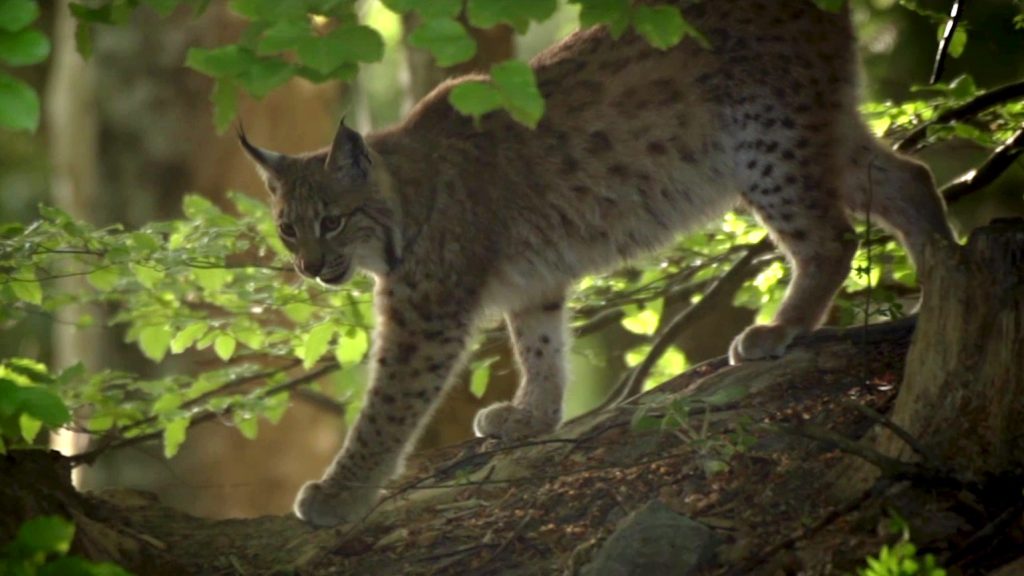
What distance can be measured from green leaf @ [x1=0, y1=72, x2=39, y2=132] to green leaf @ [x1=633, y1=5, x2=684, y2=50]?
124 cm

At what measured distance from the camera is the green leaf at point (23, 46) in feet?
6.68

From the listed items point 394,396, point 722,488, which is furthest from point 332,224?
point 722,488

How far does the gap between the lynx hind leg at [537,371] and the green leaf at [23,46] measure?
11.1ft

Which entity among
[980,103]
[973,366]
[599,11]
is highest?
[599,11]

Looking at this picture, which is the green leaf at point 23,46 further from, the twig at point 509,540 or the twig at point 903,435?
the twig at point 509,540

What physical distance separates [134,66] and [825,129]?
4.49m

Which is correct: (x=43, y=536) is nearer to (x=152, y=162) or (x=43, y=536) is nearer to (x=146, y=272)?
(x=146, y=272)

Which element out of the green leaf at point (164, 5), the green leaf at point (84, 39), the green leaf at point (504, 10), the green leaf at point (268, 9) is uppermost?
the green leaf at point (84, 39)

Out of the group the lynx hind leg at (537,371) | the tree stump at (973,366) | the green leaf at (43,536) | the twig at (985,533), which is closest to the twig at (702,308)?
the lynx hind leg at (537,371)

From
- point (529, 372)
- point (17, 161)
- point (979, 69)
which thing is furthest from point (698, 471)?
point (17, 161)

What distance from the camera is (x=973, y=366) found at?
330 centimetres

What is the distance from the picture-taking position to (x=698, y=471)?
3799mm

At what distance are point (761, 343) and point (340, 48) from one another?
2.58 metres

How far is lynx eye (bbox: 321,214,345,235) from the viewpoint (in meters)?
5.15
